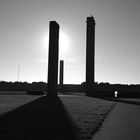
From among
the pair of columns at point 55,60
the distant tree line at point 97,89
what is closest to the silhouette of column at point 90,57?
the pair of columns at point 55,60

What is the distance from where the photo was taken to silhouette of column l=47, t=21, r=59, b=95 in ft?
132

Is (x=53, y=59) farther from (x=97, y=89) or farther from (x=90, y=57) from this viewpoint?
(x=97, y=89)

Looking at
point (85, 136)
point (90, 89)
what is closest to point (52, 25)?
point (90, 89)

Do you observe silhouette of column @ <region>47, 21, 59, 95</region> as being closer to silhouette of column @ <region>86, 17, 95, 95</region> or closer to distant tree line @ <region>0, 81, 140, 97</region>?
distant tree line @ <region>0, 81, 140, 97</region>

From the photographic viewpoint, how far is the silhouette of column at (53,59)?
4016 centimetres

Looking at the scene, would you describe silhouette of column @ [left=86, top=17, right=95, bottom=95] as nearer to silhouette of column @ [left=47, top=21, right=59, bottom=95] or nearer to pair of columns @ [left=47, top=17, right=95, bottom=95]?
pair of columns @ [left=47, top=17, right=95, bottom=95]

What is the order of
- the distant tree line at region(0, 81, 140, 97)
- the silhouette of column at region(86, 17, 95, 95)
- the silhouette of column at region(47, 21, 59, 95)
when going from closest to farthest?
the silhouette of column at region(47, 21, 59, 95), the distant tree line at region(0, 81, 140, 97), the silhouette of column at region(86, 17, 95, 95)

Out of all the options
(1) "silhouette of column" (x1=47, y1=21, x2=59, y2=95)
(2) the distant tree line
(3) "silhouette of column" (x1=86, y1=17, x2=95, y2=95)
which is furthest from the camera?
(3) "silhouette of column" (x1=86, y1=17, x2=95, y2=95)

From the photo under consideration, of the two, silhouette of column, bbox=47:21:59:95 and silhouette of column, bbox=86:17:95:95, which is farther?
silhouette of column, bbox=86:17:95:95

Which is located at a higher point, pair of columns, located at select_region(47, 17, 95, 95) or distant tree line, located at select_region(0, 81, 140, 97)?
pair of columns, located at select_region(47, 17, 95, 95)

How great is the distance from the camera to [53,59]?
135 feet

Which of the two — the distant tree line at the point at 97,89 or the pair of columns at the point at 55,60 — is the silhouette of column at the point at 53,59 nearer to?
the pair of columns at the point at 55,60

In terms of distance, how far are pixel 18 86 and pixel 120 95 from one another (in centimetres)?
5112

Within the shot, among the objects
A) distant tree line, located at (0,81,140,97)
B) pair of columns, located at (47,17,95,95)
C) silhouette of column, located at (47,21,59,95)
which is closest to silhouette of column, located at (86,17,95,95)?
pair of columns, located at (47,17,95,95)
